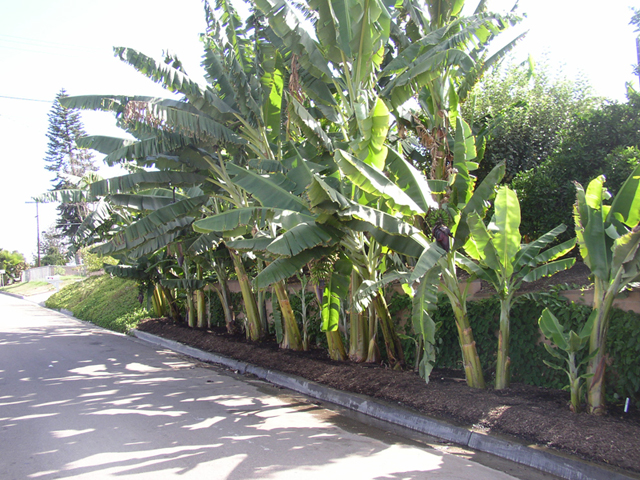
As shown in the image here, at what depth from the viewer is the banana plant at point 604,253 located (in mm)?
5078

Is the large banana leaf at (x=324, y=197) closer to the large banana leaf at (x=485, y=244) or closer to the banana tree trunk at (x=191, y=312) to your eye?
the large banana leaf at (x=485, y=244)

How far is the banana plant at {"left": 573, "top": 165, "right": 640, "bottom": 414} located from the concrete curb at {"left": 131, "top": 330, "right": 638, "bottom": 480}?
1041 millimetres

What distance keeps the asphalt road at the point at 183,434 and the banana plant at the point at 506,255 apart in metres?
1.76

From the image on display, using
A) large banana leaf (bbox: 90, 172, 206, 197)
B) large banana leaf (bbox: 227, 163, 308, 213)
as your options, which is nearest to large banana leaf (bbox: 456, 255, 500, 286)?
large banana leaf (bbox: 227, 163, 308, 213)

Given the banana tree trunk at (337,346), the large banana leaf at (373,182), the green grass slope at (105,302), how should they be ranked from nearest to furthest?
the large banana leaf at (373,182) → the banana tree trunk at (337,346) → the green grass slope at (105,302)

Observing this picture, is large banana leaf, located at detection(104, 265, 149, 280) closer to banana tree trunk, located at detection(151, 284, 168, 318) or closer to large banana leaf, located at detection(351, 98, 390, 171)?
banana tree trunk, located at detection(151, 284, 168, 318)

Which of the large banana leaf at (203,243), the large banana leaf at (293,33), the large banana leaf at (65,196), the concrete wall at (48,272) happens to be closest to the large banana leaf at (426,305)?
the large banana leaf at (293,33)

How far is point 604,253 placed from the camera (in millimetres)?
5230

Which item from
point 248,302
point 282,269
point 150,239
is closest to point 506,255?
point 282,269

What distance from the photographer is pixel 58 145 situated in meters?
48.3

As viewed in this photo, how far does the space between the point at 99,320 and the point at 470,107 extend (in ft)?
55.8

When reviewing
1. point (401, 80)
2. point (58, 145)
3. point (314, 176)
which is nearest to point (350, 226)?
point (314, 176)

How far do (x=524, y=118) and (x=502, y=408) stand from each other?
7.24 metres

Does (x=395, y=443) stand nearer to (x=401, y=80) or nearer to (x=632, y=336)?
(x=632, y=336)
